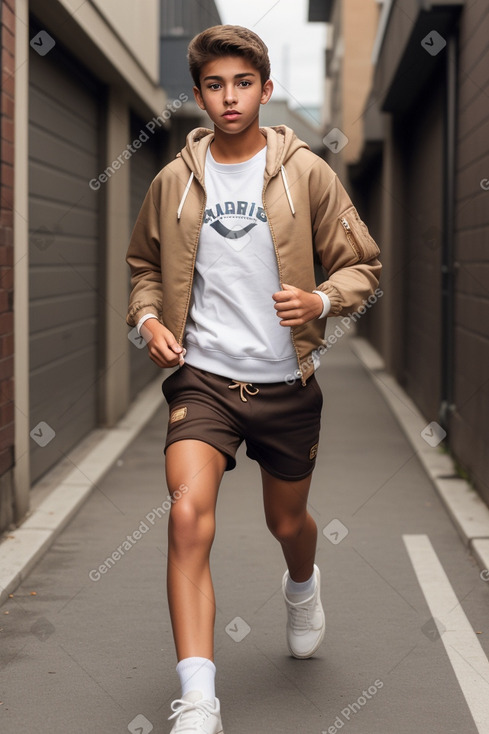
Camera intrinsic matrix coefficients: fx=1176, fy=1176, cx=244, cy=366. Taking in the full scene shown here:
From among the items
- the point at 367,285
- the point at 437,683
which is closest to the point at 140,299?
the point at 367,285

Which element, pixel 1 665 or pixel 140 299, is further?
pixel 1 665

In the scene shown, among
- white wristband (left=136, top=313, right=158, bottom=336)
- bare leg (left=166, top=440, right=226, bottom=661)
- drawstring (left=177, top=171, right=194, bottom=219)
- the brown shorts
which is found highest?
drawstring (left=177, top=171, right=194, bottom=219)

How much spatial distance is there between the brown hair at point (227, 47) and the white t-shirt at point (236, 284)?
0.33m

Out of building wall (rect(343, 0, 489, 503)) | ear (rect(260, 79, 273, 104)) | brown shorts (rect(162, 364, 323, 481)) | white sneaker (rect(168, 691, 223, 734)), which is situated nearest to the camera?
white sneaker (rect(168, 691, 223, 734))

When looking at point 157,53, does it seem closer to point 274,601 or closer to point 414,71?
point 414,71

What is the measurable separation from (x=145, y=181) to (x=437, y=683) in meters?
10.6

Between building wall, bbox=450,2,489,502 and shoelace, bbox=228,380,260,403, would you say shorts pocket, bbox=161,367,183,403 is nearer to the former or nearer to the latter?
shoelace, bbox=228,380,260,403

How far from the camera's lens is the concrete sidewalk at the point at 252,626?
388 cm

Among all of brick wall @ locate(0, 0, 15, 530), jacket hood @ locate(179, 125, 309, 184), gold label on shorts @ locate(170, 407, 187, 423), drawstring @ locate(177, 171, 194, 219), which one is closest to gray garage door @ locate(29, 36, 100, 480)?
brick wall @ locate(0, 0, 15, 530)

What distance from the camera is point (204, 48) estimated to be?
361 centimetres

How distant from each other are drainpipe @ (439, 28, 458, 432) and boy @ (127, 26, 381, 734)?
16.8ft

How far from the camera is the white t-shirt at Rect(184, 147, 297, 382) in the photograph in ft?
11.9

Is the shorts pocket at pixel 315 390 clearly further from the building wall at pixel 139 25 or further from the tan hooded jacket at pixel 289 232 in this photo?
the building wall at pixel 139 25

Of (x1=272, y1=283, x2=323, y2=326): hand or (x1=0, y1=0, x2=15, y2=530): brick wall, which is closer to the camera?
(x1=272, y1=283, x2=323, y2=326): hand
